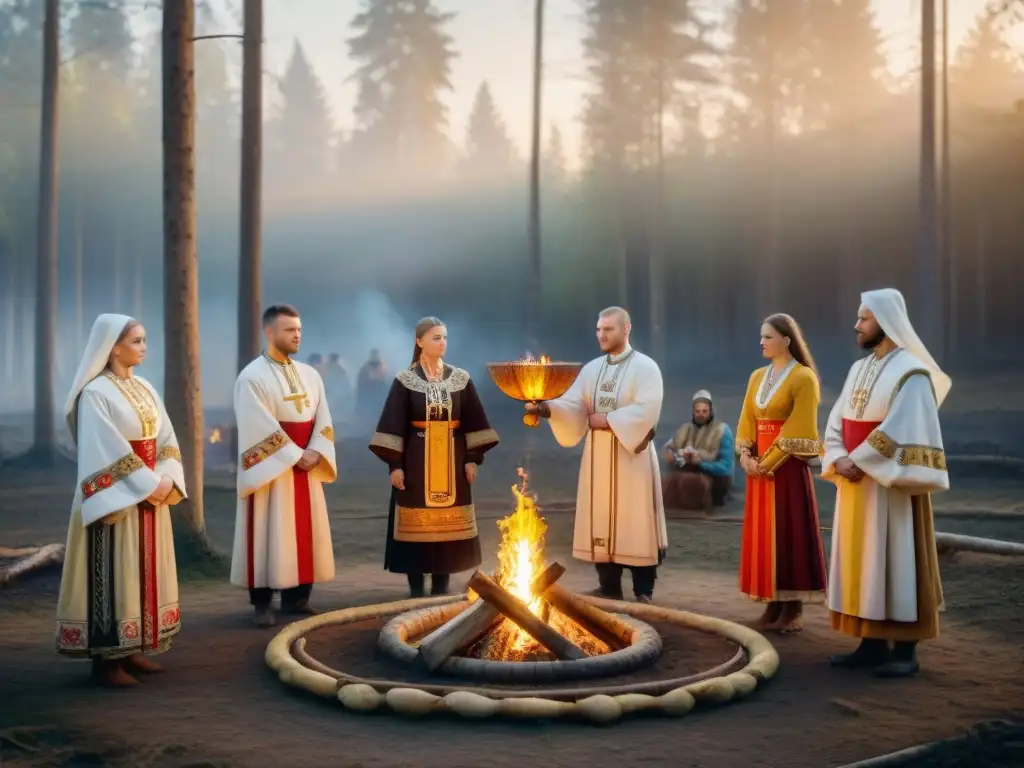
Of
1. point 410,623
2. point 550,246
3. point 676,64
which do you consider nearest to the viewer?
point 410,623

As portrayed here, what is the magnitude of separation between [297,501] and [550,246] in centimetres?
2415

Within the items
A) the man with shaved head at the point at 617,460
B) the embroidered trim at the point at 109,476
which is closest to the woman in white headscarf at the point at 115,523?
the embroidered trim at the point at 109,476

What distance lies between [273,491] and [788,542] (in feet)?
12.6

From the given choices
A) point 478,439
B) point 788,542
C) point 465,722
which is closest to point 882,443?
point 788,542

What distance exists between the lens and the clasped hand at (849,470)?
272 inches

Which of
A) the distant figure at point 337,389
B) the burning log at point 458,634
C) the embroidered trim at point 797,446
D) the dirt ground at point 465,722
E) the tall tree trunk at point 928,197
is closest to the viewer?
the dirt ground at point 465,722

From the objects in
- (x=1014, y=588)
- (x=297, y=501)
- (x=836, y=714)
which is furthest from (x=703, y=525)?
(x=836, y=714)

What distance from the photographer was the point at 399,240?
3378 cm

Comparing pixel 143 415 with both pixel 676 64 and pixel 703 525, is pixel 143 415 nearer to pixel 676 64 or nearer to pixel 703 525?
pixel 703 525

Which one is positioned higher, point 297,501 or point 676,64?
point 676,64

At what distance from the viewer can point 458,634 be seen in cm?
665

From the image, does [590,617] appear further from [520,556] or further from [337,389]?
[337,389]

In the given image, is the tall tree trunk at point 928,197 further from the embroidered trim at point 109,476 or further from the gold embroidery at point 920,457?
the embroidered trim at point 109,476

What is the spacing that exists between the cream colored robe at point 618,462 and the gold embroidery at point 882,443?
2.24 meters
